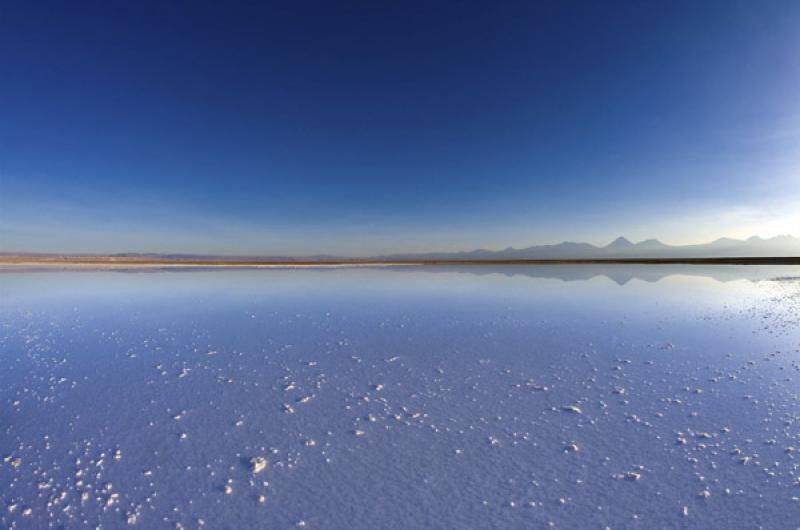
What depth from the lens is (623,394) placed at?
5.04 m

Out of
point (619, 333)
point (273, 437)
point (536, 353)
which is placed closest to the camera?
point (273, 437)

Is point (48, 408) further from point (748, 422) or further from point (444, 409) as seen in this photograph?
point (748, 422)

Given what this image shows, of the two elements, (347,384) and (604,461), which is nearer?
(604,461)

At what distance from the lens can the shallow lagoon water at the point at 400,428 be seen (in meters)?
2.88

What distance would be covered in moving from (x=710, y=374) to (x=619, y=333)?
2.81 m

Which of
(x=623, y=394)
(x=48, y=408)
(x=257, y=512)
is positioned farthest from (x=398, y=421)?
(x=48, y=408)

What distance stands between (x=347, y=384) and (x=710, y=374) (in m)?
5.40

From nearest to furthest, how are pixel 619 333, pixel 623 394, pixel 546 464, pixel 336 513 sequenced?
pixel 336 513 < pixel 546 464 < pixel 623 394 < pixel 619 333

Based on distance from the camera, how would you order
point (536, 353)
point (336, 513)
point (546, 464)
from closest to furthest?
point (336, 513) → point (546, 464) → point (536, 353)

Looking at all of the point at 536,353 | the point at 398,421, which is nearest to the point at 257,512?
the point at 398,421

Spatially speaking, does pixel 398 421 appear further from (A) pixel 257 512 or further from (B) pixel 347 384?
(A) pixel 257 512

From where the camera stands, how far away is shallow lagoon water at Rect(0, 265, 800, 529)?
2885 millimetres

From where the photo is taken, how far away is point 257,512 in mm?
2844

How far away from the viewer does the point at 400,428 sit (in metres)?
4.11
